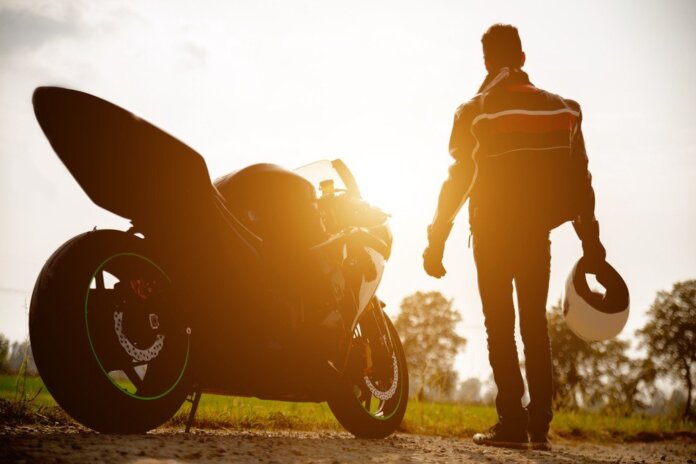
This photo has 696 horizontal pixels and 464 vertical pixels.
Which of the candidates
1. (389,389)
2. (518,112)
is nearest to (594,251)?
(518,112)

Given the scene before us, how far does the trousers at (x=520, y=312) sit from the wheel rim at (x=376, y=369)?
788 mm

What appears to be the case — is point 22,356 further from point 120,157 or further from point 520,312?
point 520,312

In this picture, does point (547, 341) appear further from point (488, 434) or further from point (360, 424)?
point (360, 424)

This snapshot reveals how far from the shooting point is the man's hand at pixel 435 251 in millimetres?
4430

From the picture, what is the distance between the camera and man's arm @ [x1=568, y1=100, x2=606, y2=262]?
4.29 meters

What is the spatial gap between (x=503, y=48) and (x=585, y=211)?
4.76 feet

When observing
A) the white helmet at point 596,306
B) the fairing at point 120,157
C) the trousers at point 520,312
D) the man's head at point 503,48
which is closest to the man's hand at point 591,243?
the white helmet at point 596,306

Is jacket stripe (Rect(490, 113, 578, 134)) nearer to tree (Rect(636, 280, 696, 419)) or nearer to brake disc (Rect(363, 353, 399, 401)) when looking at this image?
brake disc (Rect(363, 353, 399, 401))

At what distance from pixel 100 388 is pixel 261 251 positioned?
112 centimetres

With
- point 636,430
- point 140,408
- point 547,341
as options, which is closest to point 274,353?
point 140,408

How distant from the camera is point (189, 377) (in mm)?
2758

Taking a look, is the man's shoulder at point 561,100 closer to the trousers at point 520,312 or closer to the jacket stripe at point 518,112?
the jacket stripe at point 518,112

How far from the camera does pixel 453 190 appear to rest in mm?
4305

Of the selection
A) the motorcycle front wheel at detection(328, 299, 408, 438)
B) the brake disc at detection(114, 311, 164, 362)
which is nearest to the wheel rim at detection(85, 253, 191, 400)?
the brake disc at detection(114, 311, 164, 362)
